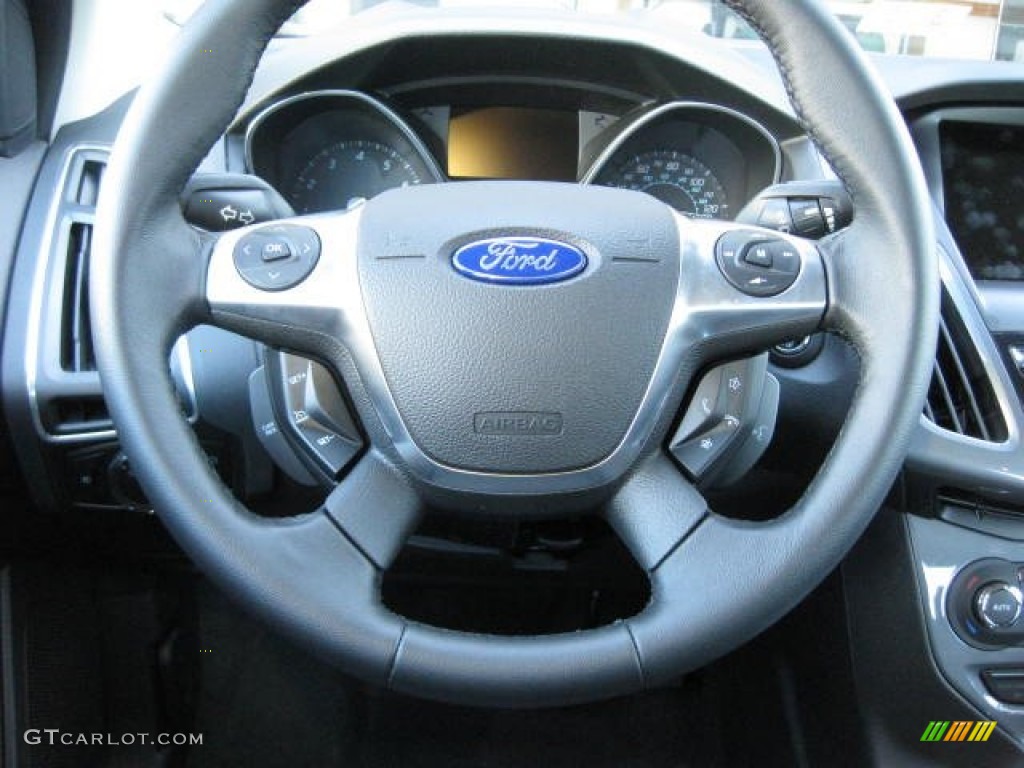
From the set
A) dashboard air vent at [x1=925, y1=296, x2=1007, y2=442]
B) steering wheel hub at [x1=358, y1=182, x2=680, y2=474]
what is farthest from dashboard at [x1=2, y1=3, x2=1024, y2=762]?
steering wheel hub at [x1=358, y1=182, x2=680, y2=474]

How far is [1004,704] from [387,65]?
1085mm

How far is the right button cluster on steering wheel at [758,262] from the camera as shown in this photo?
94 centimetres

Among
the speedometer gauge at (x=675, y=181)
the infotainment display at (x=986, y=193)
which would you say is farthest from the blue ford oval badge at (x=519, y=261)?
the infotainment display at (x=986, y=193)

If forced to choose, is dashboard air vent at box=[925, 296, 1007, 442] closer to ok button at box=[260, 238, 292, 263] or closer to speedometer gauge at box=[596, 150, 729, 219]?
speedometer gauge at box=[596, 150, 729, 219]


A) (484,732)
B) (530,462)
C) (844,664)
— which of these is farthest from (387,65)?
(484,732)

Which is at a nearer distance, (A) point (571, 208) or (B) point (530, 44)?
(A) point (571, 208)

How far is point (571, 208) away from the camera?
0.98m

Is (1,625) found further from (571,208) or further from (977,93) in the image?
(977,93)

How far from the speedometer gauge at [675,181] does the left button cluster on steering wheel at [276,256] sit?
0.64 metres

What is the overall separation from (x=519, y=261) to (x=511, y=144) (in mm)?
616

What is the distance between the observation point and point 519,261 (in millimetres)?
923

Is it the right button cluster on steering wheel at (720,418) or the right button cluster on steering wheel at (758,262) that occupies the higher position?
the right button cluster on steering wheel at (758,262)

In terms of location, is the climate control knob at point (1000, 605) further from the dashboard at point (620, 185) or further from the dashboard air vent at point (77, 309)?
the dashboard air vent at point (77, 309)

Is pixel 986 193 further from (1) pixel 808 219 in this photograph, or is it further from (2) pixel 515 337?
(2) pixel 515 337
